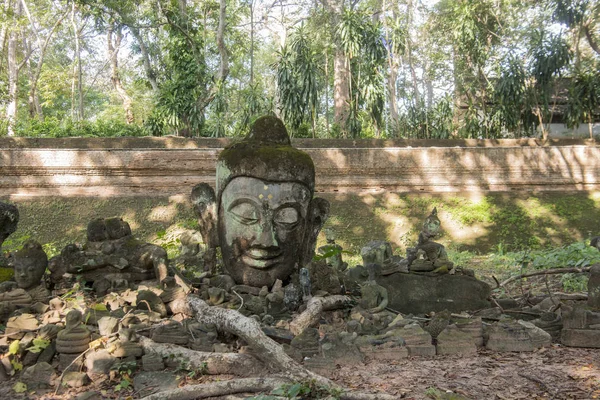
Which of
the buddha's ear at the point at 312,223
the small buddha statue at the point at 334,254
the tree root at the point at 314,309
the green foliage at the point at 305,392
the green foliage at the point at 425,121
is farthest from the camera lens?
the green foliage at the point at 425,121

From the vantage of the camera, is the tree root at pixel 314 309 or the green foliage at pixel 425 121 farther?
the green foliage at pixel 425 121

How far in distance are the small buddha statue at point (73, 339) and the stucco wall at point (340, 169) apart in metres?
5.94

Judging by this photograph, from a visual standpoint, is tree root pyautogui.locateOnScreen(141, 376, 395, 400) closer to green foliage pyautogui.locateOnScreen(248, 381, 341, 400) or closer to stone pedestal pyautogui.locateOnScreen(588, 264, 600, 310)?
green foliage pyautogui.locateOnScreen(248, 381, 341, 400)

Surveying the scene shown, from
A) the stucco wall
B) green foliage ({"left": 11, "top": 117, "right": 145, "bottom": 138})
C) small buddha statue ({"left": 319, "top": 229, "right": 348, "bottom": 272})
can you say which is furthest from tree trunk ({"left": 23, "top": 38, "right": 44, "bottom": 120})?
small buddha statue ({"left": 319, "top": 229, "right": 348, "bottom": 272})

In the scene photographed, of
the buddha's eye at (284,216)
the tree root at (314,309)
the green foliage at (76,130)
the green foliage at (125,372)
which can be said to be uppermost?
the green foliage at (76,130)

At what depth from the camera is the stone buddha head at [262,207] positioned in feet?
13.7

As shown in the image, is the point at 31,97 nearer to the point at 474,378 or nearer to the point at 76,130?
the point at 76,130

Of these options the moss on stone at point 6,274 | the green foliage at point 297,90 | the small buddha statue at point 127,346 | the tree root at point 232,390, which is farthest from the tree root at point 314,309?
the green foliage at point 297,90

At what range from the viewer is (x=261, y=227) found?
13.7 ft

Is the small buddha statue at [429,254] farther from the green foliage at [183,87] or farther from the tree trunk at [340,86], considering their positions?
the tree trunk at [340,86]

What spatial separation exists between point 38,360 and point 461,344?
2.66m

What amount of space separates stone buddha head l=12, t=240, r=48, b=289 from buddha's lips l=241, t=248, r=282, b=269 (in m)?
1.52

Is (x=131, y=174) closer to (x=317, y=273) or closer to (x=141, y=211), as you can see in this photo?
(x=141, y=211)

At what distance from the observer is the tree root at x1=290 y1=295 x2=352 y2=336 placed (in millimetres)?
3641
